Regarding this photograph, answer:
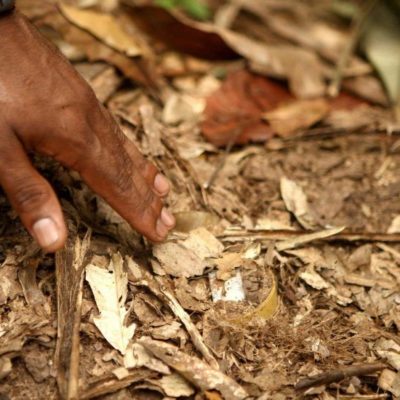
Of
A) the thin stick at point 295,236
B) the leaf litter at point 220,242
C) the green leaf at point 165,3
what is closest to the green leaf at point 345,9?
the leaf litter at point 220,242

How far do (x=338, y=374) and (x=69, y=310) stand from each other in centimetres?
77

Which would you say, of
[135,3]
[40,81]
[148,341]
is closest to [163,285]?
[148,341]

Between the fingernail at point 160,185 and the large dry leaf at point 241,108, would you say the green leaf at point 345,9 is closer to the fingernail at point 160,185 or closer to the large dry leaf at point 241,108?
the large dry leaf at point 241,108

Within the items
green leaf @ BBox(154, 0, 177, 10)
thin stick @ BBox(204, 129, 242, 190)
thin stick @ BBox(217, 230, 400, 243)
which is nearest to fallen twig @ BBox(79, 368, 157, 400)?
thin stick @ BBox(217, 230, 400, 243)

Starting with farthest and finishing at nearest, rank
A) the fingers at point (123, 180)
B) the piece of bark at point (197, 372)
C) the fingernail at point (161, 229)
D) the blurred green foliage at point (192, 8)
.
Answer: the blurred green foliage at point (192, 8) < the fingernail at point (161, 229) < the fingers at point (123, 180) < the piece of bark at point (197, 372)

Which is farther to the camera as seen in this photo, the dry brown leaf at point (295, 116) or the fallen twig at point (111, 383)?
the dry brown leaf at point (295, 116)

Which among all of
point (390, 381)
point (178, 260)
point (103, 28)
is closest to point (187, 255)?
point (178, 260)

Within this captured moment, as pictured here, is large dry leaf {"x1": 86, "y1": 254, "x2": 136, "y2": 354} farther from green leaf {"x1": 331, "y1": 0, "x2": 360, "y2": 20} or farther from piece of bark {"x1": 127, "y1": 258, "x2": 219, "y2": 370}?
green leaf {"x1": 331, "y1": 0, "x2": 360, "y2": 20}

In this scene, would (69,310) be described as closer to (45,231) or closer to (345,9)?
(45,231)

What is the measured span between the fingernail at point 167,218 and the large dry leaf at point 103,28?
3.03ft

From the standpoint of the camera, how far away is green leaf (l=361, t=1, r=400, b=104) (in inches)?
115

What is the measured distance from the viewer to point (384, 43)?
119 inches

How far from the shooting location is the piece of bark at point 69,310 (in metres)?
1.53

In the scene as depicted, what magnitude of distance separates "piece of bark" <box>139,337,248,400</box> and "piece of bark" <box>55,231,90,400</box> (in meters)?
0.19
